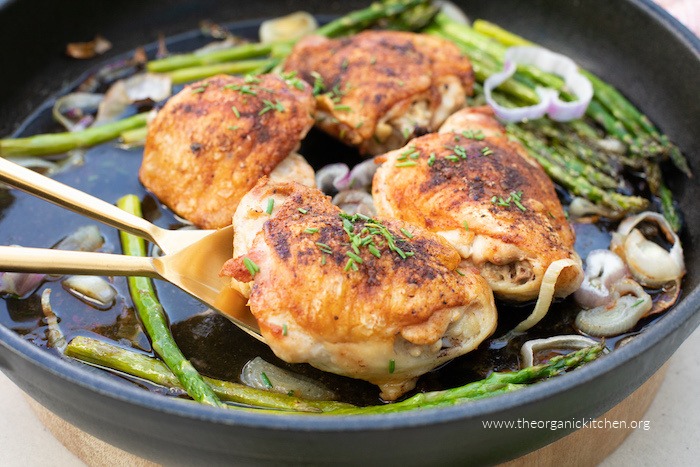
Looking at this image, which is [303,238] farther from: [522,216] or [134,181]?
[134,181]

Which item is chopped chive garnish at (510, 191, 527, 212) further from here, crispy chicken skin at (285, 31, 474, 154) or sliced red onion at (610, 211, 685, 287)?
crispy chicken skin at (285, 31, 474, 154)

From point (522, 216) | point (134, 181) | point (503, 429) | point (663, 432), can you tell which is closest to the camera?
point (503, 429)

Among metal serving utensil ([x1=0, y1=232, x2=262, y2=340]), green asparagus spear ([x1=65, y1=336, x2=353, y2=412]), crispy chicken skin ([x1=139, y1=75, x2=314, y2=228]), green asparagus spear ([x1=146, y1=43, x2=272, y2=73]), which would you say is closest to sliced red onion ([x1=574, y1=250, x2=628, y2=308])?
green asparagus spear ([x1=65, y1=336, x2=353, y2=412])

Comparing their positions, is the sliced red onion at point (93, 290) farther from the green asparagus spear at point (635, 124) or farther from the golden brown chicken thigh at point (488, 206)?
the green asparagus spear at point (635, 124)

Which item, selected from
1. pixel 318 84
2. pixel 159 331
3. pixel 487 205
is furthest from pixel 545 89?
pixel 159 331

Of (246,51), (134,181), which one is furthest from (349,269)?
(246,51)

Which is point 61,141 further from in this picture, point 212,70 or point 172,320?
point 172,320
